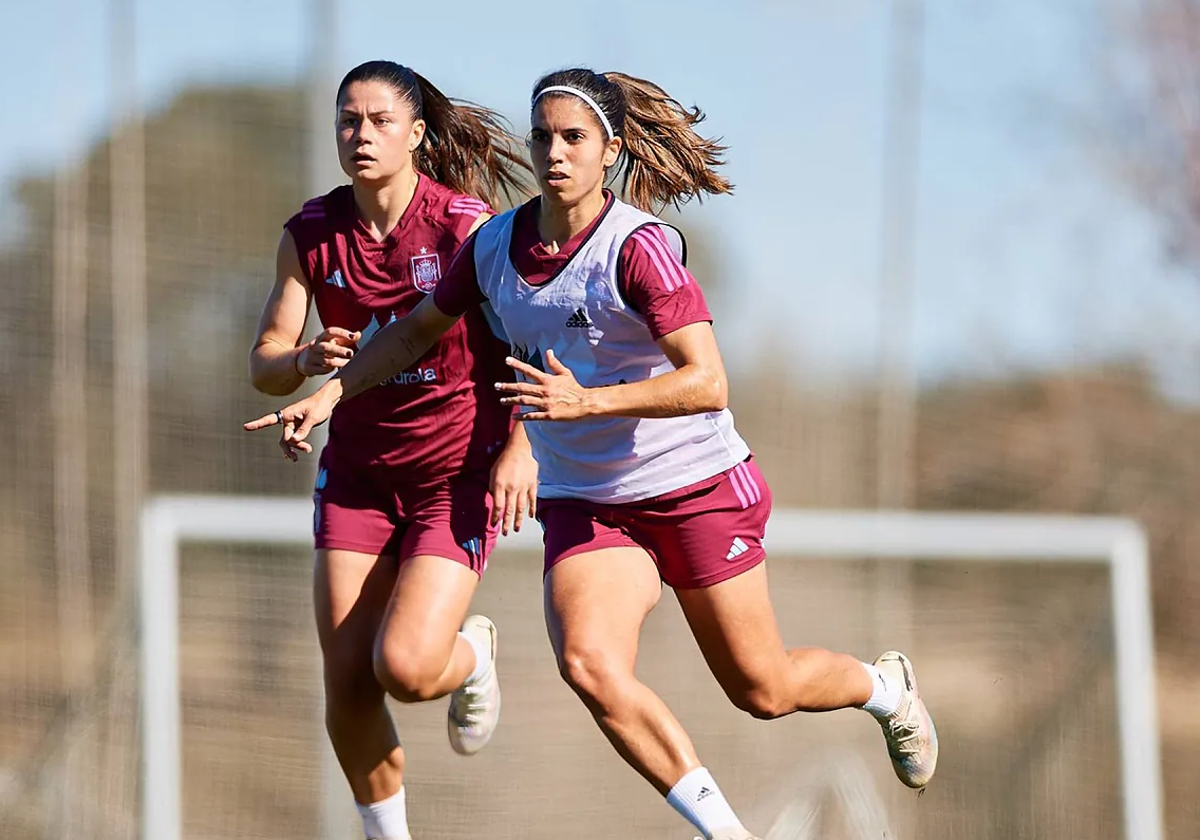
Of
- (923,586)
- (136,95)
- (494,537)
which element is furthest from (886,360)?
(136,95)

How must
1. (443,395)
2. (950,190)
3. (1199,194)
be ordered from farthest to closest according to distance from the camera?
(1199,194)
(950,190)
(443,395)

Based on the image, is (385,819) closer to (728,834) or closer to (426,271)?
(728,834)

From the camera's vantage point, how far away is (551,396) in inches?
105

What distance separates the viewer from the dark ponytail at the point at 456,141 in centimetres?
330

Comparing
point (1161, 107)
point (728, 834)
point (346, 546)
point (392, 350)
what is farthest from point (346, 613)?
point (1161, 107)

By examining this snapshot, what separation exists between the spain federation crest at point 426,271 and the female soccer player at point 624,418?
0.43 ft

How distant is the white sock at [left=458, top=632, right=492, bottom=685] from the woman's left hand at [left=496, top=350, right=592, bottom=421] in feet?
3.72

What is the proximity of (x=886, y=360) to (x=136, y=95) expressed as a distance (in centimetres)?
268

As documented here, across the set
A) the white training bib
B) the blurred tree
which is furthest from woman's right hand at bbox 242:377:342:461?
the blurred tree

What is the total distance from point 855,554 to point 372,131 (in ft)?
9.03

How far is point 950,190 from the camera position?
5.19m

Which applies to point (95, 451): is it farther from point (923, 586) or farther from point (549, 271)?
point (923, 586)

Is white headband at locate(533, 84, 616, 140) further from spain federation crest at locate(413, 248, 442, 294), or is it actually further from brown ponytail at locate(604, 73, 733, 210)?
spain federation crest at locate(413, 248, 442, 294)

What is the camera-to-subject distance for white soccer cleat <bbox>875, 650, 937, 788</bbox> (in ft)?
12.2
